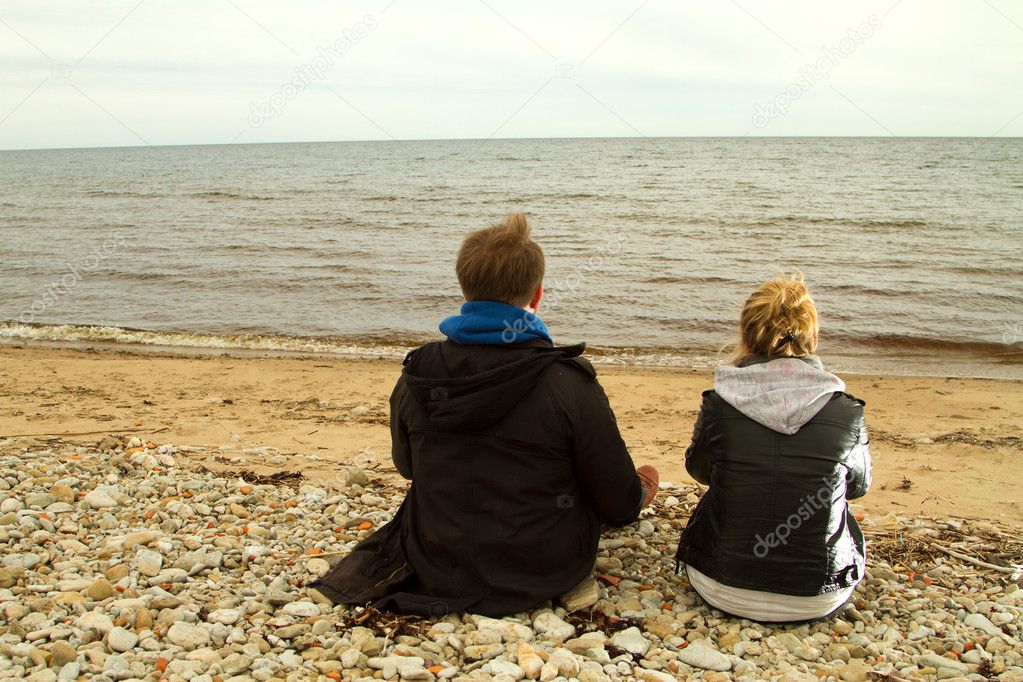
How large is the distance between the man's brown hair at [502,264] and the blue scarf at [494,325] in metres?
0.04

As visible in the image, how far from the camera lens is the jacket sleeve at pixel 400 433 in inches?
133

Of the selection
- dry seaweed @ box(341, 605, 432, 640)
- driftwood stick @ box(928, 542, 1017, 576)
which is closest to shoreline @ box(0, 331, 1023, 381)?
driftwood stick @ box(928, 542, 1017, 576)

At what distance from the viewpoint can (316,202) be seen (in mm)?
30859

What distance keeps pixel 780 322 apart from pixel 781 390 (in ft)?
0.96

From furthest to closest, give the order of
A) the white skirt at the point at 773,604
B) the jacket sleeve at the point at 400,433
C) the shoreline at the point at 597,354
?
the shoreline at the point at 597,354 → the jacket sleeve at the point at 400,433 → the white skirt at the point at 773,604

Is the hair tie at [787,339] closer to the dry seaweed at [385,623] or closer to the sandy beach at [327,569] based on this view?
the sandy beach at [327,569]

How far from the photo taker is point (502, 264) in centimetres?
301

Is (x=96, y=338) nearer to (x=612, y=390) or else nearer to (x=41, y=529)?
(x=612, y=390)

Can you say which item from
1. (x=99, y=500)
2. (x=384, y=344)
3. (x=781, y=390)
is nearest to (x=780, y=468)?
(x=781, y=390)

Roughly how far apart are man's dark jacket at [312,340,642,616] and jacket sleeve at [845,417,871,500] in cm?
87

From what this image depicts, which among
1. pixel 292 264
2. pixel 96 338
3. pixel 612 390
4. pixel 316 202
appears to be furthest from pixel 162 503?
pixel 316 202

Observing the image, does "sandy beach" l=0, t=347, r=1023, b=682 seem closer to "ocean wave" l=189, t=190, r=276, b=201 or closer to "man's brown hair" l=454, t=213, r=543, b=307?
"man's brown hair" l=454, t=213, r=543, b=307

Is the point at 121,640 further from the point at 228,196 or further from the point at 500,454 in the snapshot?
the point at 228,196

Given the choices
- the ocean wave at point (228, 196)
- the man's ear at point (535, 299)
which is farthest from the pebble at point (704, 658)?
the ocean wave at point (228, 196)
